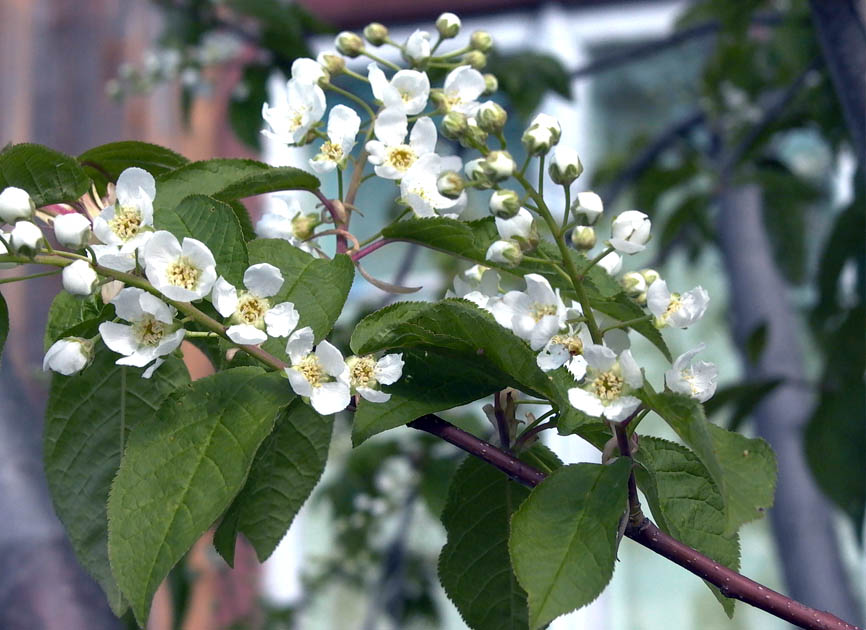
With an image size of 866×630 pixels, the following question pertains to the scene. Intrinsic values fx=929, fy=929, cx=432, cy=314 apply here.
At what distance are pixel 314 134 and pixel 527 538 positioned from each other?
0.32 m

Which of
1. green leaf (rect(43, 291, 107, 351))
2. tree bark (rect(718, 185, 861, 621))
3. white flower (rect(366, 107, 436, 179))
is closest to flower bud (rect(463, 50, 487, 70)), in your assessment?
white flower (rect(366, 107, 436, 179))

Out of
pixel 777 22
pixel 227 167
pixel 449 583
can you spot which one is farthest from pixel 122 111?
pixel 449 583

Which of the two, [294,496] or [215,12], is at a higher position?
[294,496]

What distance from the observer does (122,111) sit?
110 inches

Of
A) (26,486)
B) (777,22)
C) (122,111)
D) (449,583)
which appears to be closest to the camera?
(449,583)

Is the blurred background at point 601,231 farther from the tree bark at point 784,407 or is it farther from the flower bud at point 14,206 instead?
the flower bud at point 14,206

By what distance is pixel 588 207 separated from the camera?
0.53 meters

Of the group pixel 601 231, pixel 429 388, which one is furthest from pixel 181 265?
pixel 601 231

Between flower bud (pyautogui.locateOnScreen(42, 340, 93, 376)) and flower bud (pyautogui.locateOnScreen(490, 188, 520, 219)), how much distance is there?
0.25 metres

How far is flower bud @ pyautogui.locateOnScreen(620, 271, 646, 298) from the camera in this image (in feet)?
1.82

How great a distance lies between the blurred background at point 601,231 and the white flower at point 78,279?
1.86ft

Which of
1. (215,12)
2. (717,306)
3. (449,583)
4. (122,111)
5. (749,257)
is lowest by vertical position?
(717,306)

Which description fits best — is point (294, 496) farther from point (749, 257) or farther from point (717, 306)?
point (717, 306)

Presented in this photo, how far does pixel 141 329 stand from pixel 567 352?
0.78ft
